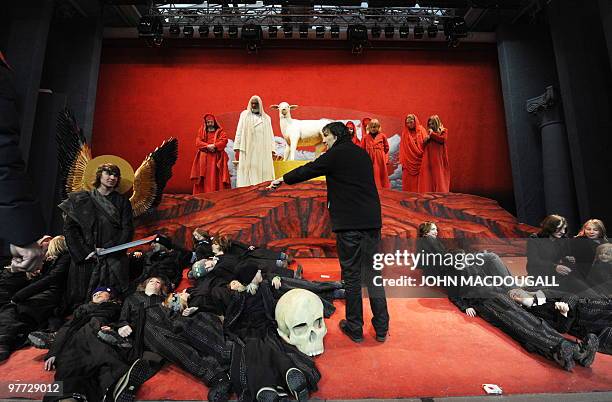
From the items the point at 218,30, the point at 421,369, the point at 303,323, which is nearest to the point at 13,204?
the point at 303,323

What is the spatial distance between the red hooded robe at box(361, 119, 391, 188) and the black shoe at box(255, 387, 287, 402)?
5.32m

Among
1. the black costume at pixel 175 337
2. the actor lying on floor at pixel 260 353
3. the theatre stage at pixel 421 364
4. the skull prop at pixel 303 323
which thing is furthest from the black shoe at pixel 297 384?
the black costume at pixel 175 337

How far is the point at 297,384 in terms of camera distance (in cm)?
192

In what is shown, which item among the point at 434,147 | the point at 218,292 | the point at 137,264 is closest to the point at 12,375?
the point at 218,292

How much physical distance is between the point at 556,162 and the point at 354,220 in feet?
21.4

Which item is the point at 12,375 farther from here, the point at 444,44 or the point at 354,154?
the point at 444,44

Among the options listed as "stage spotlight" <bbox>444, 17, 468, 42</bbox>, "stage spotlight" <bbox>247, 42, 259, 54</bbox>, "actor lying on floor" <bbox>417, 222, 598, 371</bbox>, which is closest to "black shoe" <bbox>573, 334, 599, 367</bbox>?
"actor lying on floor" <bbox>417, 222, 598, 371</bbox>

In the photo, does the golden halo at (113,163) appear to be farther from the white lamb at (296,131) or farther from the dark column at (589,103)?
the dark column at (589,103)

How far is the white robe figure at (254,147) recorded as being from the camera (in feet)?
20.8

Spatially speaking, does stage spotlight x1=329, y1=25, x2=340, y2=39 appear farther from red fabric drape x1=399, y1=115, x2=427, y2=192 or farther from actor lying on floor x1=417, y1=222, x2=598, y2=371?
actor lying on floor x1=417, y1=222, x2=598, y2=371

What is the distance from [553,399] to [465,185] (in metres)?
7.60

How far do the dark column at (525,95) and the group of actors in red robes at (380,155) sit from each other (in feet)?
8.68

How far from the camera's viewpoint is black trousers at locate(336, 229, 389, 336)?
97.7 inches

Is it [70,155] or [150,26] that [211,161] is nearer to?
[70,155]
